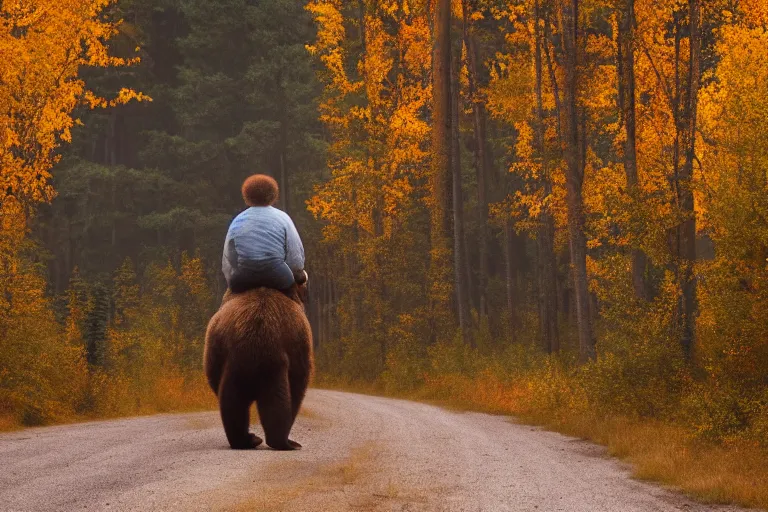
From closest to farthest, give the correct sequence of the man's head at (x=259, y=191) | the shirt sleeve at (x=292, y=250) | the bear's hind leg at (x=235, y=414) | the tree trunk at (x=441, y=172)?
the bear's hind leg at (x=235, y=414)
the shirt sleeve at (x=292, y=250)
the man's head at (x=259, y=191)
the tree trunk at (x=441, y=172)

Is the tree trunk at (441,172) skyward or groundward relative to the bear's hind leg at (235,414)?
skyward

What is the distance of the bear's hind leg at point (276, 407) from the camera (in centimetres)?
877

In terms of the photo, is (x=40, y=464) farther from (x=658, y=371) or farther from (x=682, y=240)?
(x=682, y=240)

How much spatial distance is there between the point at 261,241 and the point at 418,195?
3352 centimetres

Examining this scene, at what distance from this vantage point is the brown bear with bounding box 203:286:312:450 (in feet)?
28.6

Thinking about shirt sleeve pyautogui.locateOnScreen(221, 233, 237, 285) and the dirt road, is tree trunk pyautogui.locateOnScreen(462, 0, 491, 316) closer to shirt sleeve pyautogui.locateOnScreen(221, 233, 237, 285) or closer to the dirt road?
the dirt road

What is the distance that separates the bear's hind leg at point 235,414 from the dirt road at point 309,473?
7.3 inches

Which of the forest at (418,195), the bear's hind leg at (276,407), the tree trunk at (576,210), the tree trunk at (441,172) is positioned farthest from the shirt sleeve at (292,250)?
the tree trunk at (441,172)

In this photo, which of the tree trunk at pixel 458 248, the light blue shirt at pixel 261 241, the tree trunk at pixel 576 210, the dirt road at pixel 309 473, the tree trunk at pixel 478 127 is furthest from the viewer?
the tree trunk at pixel 478 127

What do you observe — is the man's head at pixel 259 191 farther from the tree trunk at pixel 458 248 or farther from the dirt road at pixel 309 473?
the tree trunk at pixel 458 248

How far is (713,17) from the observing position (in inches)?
781

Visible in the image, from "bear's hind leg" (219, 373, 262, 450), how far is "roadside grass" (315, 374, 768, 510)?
436 cm

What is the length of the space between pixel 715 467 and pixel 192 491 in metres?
6.09

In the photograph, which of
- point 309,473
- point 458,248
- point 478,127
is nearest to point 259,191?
point 309,473
